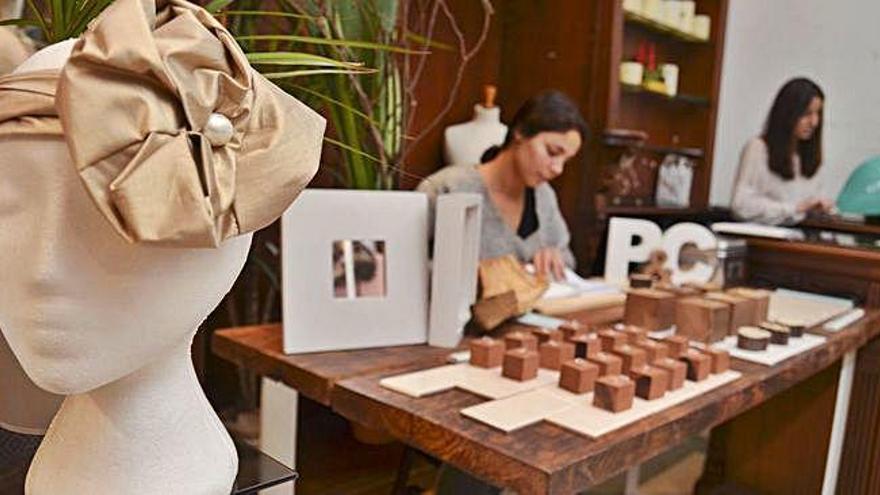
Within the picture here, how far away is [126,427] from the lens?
2.10 ft

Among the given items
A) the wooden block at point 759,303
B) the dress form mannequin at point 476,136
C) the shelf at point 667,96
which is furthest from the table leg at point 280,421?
the shelf at point 667,96

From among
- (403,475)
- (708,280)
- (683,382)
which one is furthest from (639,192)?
(683,382)

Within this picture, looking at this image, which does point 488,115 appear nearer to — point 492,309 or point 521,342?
point 492,309

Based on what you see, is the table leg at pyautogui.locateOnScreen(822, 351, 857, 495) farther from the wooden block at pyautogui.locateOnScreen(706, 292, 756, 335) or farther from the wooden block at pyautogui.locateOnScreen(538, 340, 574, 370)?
the wooden block at pyautogui.locateOnScreen(538, 340, 574, 370)

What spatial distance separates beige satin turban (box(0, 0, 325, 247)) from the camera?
0.48 m

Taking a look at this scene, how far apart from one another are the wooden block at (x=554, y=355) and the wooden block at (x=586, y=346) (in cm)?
1

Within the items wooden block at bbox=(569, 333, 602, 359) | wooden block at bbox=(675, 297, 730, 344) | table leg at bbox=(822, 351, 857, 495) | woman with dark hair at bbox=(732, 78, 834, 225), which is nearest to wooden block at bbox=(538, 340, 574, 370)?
wooden block at bbox=(569, 333, 602, 359)

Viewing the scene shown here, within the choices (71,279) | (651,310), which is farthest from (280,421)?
(71,279)

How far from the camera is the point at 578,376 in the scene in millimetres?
1077

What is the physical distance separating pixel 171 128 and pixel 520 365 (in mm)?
730

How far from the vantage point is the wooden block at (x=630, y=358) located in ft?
3.71

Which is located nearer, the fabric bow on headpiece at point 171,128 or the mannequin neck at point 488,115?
the fabric bow on headpiece at point 171,128

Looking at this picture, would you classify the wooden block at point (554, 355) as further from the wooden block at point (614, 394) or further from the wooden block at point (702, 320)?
the wooden block at point (702, 320)

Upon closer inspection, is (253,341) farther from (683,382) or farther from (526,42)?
(526,42)
